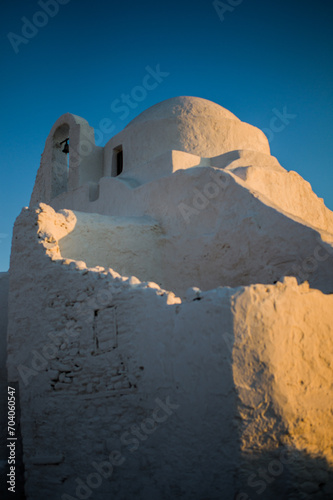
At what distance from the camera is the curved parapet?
11500 millimetres

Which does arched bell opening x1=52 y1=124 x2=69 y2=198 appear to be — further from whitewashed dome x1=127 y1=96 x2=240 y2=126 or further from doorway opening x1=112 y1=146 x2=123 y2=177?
whitewashed dome x1=127 y1=96 x2=240 y2=126

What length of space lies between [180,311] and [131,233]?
135 inches

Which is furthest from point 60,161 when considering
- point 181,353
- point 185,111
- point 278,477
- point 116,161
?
point 278,477

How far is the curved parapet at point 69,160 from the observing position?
37.7ft

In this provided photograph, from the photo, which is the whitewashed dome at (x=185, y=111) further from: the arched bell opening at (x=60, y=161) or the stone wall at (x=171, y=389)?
the stone wall at (x=171, y=389)

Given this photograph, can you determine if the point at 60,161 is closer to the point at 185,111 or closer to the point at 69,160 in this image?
the point at 69,160

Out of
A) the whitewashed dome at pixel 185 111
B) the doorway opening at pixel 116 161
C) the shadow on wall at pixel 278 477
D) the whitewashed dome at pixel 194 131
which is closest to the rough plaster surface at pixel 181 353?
the shadow on wall at pixel 278 477

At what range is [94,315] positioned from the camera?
5.05m

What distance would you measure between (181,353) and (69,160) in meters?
8.80

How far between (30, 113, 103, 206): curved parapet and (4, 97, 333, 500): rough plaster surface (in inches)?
174

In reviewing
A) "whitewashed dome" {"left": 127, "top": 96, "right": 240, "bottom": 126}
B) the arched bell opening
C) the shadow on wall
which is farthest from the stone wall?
the arched bell opening

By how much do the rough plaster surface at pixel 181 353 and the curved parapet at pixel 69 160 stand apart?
4427mm

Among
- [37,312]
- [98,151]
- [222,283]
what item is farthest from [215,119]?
[37,312]

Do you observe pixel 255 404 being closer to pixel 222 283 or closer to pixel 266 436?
pixel 266 436
